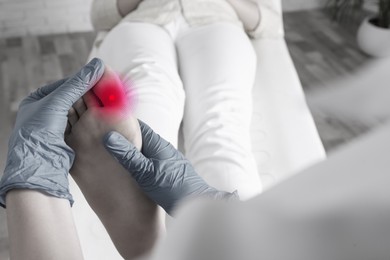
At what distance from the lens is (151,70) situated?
136 cm

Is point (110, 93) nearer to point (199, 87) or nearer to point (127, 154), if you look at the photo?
point (127, 154)

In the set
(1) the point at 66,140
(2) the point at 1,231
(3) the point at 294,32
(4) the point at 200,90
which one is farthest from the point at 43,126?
(3) the point at 294,32

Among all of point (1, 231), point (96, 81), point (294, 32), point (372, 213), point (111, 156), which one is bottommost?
point (294, 32)

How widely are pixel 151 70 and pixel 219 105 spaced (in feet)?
0.74

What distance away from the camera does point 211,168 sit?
112 cm

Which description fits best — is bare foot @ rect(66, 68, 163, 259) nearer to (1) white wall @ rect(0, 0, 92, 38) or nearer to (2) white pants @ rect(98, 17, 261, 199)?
(2) white pants @ rect(98, 17, 261, 199)

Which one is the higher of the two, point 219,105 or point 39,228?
point 39,228

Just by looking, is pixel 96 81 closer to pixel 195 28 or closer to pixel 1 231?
pixel 195 28

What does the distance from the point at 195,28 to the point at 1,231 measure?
0.97 metres

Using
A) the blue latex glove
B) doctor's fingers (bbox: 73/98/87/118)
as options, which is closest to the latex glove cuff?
the blue latex glove

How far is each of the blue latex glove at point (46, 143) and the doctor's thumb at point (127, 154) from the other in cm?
10

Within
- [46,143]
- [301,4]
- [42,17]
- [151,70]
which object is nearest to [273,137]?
[151,70]

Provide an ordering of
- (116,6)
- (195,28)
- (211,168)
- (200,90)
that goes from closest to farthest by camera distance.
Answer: (211,168), (200,90), (195,28), (116,6)

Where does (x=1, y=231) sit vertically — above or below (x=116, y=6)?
below
